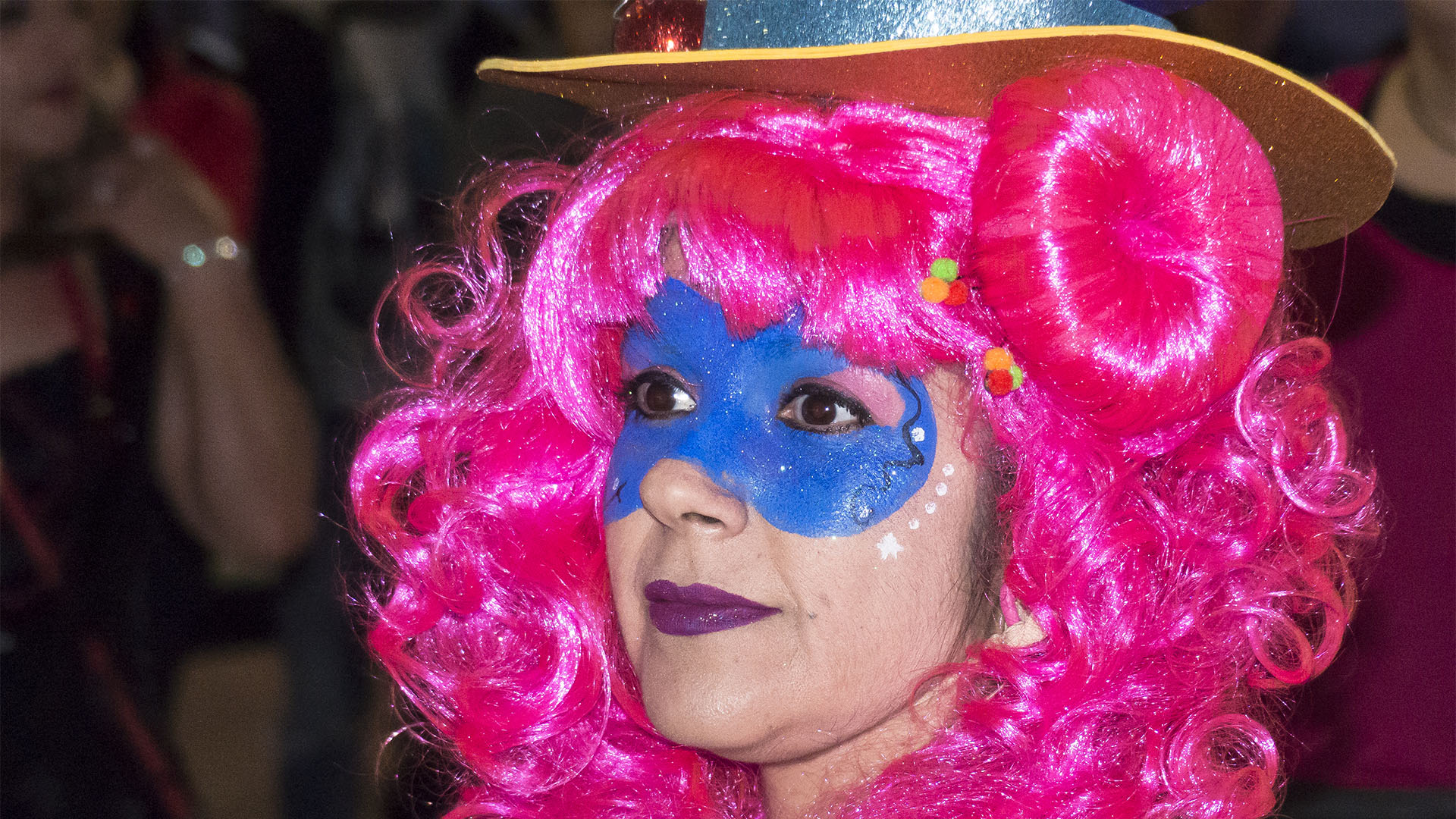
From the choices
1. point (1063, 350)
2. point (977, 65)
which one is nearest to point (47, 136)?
point (977, 65)

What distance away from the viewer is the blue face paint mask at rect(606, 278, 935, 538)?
1.07 meters

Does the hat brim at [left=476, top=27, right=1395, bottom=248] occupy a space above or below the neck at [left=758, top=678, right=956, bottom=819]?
above

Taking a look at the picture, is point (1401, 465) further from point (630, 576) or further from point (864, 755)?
point (630, 576)

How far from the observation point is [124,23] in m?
2.58

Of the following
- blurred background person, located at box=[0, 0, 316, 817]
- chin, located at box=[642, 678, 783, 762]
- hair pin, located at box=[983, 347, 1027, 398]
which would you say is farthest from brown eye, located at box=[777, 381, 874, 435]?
blurred background person, located at box=[0, 0, 316, 817]

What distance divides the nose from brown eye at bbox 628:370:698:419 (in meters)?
0.09

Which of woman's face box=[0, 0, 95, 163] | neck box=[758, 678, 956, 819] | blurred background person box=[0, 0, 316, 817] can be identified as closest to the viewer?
neck box=[758, 678, 956, 819]

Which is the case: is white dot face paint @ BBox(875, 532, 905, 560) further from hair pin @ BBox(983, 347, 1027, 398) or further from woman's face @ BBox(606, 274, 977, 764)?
hair pin @ BBox(983, 347, 1027, 398)

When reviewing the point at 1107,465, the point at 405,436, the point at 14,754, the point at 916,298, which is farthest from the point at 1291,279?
the point at 14,754

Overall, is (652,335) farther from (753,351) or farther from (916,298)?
(916,298)

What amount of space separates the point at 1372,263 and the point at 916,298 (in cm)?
106

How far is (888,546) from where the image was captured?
1077 mm

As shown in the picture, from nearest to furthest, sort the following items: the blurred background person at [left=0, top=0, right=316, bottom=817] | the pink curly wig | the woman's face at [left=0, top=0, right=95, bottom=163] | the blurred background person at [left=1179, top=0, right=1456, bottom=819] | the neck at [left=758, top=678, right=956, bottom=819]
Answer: the pink curly wig
the neck at [left=758, top=678, right=956, bottom=819]
the blurred background person at [left=1179, top=0, right=1456, bottom=819]
the blurred background person at [left=0, top=0, right=316, bottom=817]
the woman's face at [left=0, top=0, right=95, bottom=163]

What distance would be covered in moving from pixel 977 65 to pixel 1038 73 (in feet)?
0.19
